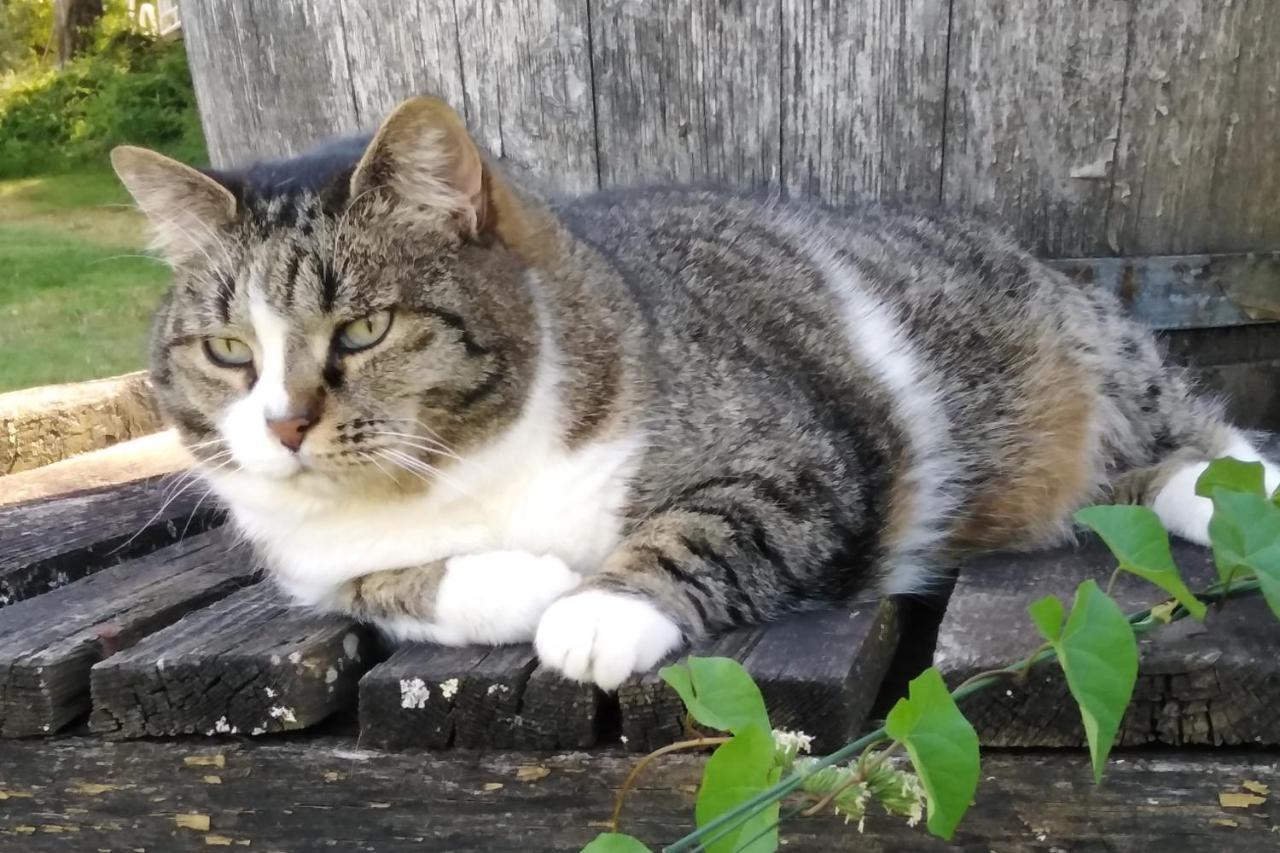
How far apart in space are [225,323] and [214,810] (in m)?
0.61

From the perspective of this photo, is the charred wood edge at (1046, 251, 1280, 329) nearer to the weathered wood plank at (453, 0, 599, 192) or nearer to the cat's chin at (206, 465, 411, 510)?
the weathered wood plank at (453, 0, 599, 192)

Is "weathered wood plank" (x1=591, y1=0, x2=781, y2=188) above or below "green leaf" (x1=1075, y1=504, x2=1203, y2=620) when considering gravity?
above

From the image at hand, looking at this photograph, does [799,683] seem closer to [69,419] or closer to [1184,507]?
[1184,507]

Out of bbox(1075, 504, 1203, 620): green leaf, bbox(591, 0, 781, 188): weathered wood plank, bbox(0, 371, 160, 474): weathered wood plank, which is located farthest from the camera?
bbox(0, 371, 160, 474): weathered wood plank

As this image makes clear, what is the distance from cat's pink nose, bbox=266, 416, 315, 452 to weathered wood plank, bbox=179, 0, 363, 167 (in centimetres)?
113

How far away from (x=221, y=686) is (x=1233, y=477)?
1104 millimetres

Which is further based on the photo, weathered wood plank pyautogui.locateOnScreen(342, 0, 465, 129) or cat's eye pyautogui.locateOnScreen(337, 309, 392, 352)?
weathered wood plank pyautogui.locateOnScreen(342, 0, 465, 129)

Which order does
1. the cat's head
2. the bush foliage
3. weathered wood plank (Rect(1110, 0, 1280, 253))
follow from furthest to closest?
the bush foliage → weathered wood plank (Rect(1110, 0, 1280, 253)) → the cat's head

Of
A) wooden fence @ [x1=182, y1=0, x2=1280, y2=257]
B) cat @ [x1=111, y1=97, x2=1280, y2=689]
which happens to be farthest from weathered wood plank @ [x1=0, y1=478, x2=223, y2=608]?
wooden fence @ [x1=182, y1=0, x2=1280, y2=257]

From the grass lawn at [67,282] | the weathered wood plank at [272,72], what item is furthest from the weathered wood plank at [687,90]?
the grass lawn at [67,282]

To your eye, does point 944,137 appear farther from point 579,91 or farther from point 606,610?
point 606,610

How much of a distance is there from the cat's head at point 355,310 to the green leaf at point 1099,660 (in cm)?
82

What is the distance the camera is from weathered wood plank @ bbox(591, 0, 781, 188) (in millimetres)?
2197

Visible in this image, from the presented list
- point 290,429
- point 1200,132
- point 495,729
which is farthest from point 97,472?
point 1200,132
